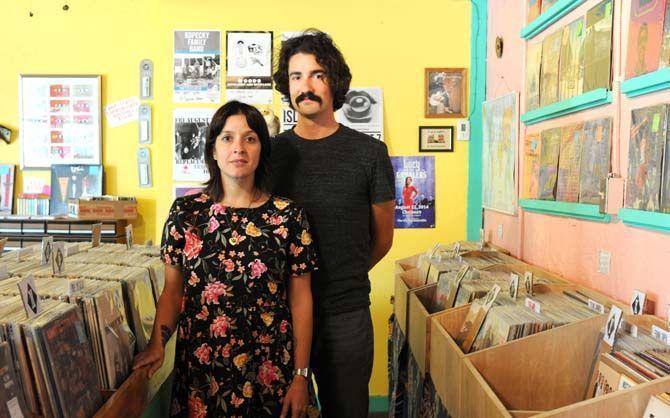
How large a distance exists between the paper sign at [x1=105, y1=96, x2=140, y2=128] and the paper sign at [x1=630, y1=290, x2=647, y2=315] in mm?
2761

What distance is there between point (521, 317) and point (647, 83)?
2.34 feet

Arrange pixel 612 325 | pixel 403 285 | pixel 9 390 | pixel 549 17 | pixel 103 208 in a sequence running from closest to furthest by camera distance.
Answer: pixel 9 390, pixel 612 325, pixel 549 17, pixel 403 285, pixel 103 208

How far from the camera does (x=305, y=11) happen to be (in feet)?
10.4

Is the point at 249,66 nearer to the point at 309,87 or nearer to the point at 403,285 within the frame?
the point at 403,285

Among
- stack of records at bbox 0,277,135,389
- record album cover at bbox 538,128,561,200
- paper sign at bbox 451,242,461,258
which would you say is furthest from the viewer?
paper sign at bbox 451,242,461,258

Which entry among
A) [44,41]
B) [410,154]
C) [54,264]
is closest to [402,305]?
[410,154]

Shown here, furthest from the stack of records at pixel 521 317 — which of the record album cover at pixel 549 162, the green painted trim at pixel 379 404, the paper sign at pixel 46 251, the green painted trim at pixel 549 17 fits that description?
the green painted trim at pixel 379 404

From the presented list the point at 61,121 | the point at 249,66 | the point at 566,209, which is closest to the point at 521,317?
the point at 566,209

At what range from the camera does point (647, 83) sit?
1.43 meters

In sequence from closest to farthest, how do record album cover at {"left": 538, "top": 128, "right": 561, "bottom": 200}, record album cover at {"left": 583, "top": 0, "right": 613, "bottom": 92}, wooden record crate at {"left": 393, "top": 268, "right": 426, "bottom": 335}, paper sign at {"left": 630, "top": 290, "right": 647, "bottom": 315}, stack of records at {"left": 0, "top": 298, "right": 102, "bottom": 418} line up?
stack of records at {"left": 0, "top": 298, "right": 102, "bottom": 418}, paper sign at {"left": 630, "top": 290, "right": 647, "bottom": 315}, record album cover at {"left": 583, "top": 0, "right": 613, "bottom": 92}, record album cover at {"left": 538, "top": 128, "right": 561, "bottom": 200}, wooden record crate at {"left": 393, "top": 268, "right": 426, "bottom": 335}

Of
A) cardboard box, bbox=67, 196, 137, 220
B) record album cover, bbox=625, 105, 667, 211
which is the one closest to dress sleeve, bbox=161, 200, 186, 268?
record album cover, bbox=625, 105, 667, 211

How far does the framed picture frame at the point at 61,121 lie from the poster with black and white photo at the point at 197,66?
1.59 ft

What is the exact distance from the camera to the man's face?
1461mm

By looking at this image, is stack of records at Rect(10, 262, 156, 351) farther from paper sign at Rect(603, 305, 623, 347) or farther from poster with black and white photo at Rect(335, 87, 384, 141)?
poster with black and white photo at Rect(335, 87, 384, 141)
